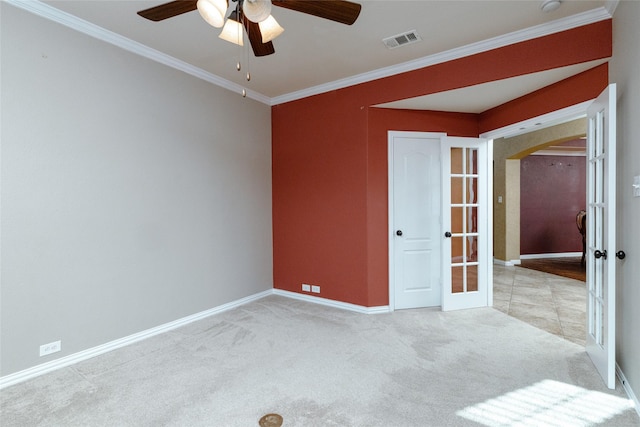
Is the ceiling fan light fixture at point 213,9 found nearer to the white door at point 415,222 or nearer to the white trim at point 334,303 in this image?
the white door at point 415,222

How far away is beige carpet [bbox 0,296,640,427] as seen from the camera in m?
2.00

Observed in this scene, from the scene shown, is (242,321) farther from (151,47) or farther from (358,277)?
(151,47)

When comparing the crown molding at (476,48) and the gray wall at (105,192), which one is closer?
the gray wall at (105,192)

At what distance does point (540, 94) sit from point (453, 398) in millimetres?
2996

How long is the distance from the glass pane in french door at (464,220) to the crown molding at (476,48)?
46.8 inches

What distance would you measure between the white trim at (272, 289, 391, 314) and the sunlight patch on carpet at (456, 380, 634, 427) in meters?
1.80

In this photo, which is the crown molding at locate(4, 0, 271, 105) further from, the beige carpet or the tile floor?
the tile floor

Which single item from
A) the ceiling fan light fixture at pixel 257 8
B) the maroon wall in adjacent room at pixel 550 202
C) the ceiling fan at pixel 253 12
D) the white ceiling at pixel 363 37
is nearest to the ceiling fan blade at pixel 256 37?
the ceiling fan at pixel 253 12

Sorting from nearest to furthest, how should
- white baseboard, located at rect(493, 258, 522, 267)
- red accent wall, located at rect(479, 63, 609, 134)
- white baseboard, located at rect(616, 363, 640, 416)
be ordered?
1. white baseboard, located at rect(616, 363, 640, 416)
2. red accent wall, located at rect(479, 63, 609, 134)
3. white baseboard, located at rect(493, 258, 522, 267)

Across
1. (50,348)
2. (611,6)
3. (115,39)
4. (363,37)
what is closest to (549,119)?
(611,6)

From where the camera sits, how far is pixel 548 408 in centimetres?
207

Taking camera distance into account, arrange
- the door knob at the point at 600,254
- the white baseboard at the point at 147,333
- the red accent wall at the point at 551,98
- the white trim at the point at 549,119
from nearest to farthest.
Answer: the door knob at the point at 600,254, the white baseboard at the point at 147,333, the red accent wall at the point at 551,98, the white trim at the point at 549,119

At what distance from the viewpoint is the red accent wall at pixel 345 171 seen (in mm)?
3617


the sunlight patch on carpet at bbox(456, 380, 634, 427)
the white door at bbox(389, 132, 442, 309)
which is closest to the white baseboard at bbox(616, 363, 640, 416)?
the sunlight patch on carpet at bbox(456, 380, 634, 427)
